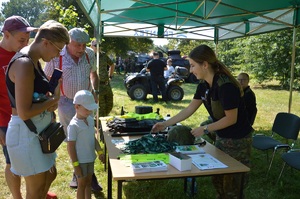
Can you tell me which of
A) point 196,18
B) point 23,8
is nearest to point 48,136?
point 196,18

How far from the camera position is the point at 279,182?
4027mm

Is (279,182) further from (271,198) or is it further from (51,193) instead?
(51,193)

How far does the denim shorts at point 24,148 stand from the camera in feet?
6.50

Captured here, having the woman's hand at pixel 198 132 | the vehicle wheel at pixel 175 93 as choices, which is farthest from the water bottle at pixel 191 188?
the vehicle wheel at pixel 175 93

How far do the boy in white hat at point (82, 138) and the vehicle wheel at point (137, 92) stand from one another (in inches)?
291

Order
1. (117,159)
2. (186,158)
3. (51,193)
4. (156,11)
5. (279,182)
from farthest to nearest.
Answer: (156,11)
(279,182)
(51,193)
(117,159)
(186,158)

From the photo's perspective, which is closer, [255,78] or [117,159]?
[117,159]

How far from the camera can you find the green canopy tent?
516 centimetres

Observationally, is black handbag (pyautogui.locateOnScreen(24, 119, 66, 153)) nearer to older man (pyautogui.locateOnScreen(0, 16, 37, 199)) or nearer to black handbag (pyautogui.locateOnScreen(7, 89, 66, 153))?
black handbag (pyautogui.locateOnScreen(7, 89, 66, 153))

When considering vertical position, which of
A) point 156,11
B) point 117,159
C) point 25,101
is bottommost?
point 117,159

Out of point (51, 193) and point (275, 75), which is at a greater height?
point (275, 75)

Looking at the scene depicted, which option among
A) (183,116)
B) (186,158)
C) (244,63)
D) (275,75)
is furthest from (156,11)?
(244,63)

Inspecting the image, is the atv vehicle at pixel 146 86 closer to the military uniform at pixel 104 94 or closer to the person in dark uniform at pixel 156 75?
the person in dark uniform at pixel 156 75

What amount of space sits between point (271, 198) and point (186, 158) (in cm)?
210
